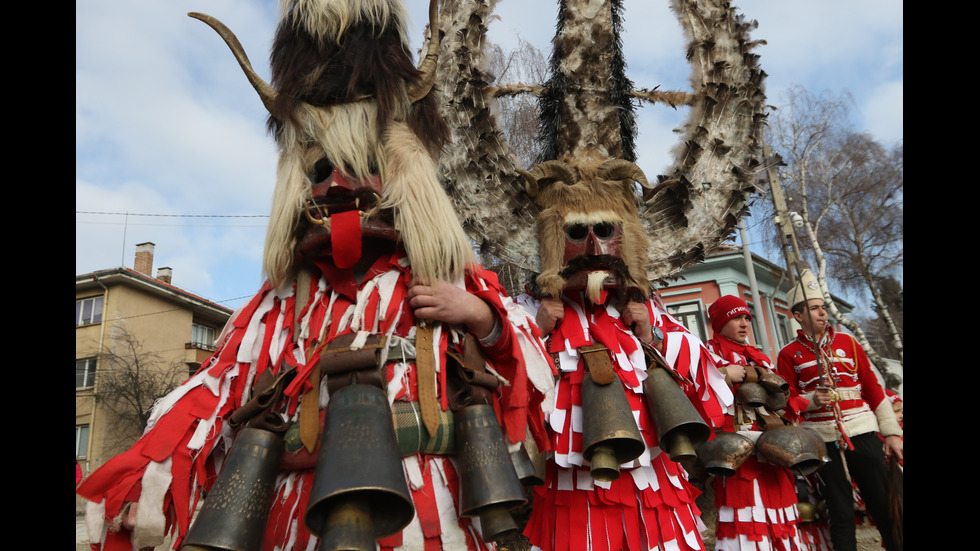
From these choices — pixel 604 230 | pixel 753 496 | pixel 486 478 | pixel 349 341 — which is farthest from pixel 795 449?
pixel 349 341

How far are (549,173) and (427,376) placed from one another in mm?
1800

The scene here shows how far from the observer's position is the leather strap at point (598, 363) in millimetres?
2498

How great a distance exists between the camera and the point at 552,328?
9.20 ft

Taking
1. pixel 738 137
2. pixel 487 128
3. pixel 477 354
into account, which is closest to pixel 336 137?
pixel 477 354

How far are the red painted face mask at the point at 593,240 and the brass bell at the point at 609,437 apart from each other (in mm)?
718

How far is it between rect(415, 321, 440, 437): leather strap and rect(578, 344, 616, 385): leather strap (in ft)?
3.54

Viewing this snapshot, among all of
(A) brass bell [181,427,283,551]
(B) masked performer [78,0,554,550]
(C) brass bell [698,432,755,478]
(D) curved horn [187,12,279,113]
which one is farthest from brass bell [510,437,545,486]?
(C) brass bell [698,432,755,478]

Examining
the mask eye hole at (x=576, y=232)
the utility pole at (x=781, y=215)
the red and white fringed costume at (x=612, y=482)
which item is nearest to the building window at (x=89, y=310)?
the mask eye hole at (x=576, y=232)

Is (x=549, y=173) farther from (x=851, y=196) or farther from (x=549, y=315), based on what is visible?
(x=851, y=196)

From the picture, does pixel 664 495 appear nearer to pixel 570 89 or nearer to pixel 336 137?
pixel 336 137

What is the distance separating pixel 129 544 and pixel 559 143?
109 inches

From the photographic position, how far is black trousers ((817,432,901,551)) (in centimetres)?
365

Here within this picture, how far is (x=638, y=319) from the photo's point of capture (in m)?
2.82

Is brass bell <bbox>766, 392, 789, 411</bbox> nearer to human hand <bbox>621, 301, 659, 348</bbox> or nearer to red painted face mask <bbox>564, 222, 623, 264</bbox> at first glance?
human hand <bbox>621, 301, 659, 348</bbox>
